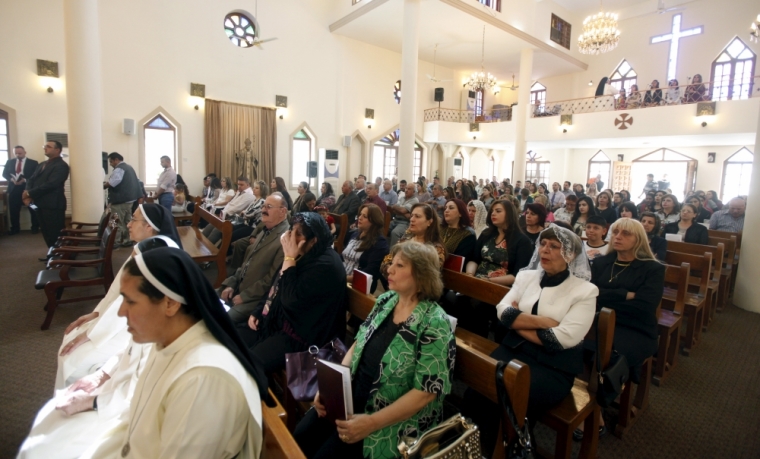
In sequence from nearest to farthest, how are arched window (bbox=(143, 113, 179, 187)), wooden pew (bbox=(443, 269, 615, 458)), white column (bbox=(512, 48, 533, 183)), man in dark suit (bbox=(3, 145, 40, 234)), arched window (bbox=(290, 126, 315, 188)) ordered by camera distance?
1. wooden pew (bbox=(443, 269, 615, 458))
2. man in dark suit (bbox=(3, 145, 40, 234))
3. arched window (bbox=(143, 113, 179, 187))
4. arched window (bbox=(290, 126, 315, 188))
5. white column (bbox=(512, 48, 533, 183))

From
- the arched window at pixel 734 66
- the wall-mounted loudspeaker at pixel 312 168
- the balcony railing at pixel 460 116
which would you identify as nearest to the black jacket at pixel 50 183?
the wall-mounted loudspeaker at pixel 312 168

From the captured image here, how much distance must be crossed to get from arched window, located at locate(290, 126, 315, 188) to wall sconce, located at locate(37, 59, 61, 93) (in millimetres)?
5503

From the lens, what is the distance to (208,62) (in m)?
10.3

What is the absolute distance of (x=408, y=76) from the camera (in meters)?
9.69

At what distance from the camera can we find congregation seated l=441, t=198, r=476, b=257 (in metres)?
3.61

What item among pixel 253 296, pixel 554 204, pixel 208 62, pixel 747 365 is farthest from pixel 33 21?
pixel 554 204

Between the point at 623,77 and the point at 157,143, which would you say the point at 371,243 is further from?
the point at 623,77

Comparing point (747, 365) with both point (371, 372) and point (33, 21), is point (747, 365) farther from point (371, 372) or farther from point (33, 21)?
point (33, 21)

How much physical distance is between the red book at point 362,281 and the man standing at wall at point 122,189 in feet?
18.2

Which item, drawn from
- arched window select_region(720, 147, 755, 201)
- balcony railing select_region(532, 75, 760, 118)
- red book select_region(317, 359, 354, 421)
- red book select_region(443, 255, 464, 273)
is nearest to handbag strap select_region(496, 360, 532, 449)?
red book select_region(317, 359, 354, 421)

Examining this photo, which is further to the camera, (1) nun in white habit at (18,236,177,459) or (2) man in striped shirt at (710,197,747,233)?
(2) man in striped shirt at (710,197,747,233)

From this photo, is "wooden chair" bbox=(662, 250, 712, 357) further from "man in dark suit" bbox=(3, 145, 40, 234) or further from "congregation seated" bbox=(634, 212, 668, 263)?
"man in dark suit" bbox=(3, 145, 40, 234)

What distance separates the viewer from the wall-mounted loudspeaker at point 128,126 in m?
9.25

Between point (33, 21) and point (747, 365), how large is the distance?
11923 millimetres
